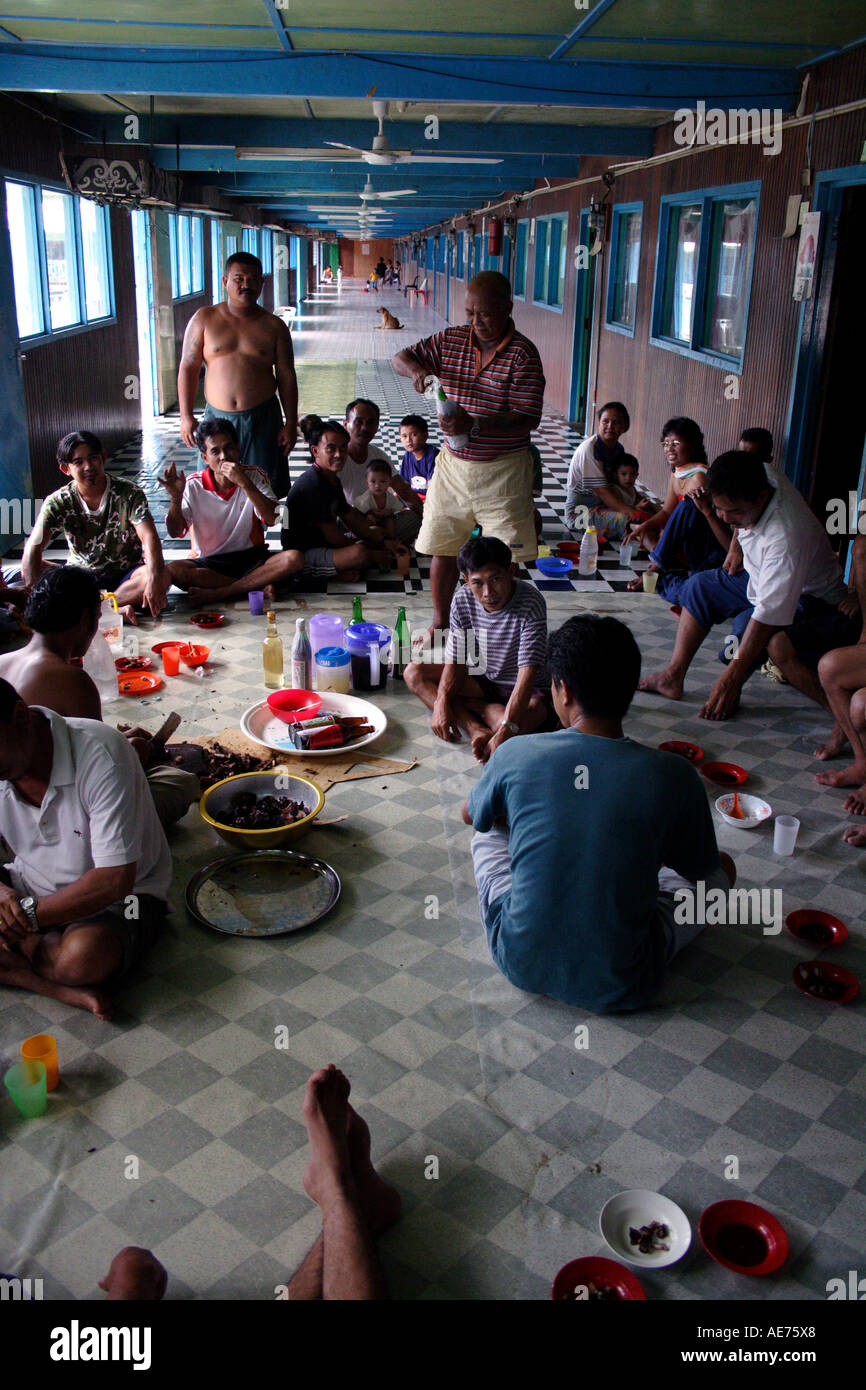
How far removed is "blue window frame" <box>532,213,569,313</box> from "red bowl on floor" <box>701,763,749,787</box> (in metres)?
10.7

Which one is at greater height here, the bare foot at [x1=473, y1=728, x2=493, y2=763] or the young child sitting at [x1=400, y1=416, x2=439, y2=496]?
the young child sitting at [x1=400, y1=416, x2=439, y2=496]

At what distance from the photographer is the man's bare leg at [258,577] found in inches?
252

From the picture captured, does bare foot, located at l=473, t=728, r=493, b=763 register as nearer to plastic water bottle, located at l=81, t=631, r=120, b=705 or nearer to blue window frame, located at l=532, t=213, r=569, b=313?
plastic water bottle, located at l=81, t=631, r=120, b=705

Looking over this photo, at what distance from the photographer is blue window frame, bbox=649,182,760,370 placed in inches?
307

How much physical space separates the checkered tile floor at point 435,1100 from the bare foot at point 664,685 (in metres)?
1.48

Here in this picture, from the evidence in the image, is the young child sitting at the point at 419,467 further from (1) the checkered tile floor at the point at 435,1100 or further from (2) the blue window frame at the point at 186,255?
(2) the blue window frame at the point at 186,255

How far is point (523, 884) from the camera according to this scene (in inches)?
110

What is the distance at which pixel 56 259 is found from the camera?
9.96 m

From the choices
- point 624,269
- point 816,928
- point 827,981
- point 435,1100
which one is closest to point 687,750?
point 816,928

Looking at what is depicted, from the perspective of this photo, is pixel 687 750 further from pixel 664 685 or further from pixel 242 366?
pixel 242 366

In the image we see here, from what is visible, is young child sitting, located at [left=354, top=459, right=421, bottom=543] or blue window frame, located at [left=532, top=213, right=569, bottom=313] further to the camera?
blue window frame, located at [left=532, top=213, right=569, bottom=313]

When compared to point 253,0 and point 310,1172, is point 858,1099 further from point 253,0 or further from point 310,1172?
point 253,0

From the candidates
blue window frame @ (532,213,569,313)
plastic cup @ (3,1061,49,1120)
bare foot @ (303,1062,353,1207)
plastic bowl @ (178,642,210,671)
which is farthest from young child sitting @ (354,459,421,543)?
blue window frame @ (532,213,569,313)
